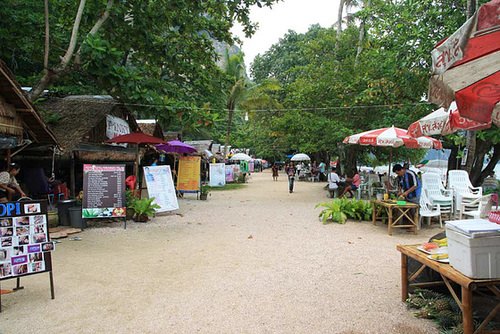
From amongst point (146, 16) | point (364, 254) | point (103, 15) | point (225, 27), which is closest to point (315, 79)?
point (225, 27)

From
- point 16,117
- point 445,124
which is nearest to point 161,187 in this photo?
point 16,117

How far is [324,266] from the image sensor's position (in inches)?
197

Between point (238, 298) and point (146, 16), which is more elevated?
point (146, 16)

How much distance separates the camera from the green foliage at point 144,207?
8.49 metres

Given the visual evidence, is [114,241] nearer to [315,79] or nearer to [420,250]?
[420,250]

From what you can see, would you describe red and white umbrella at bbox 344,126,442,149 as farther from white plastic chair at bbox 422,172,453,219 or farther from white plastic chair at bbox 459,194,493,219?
white plastic chair at bbox 459,194,493,219

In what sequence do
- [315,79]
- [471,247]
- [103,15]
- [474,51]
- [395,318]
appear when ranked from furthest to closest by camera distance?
[315,79] < [103,15] < [395,318] < [471,247] < [474,51]

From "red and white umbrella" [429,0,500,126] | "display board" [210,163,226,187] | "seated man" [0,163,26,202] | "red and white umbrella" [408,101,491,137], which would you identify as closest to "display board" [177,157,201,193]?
"display board" [210,163,226,187]

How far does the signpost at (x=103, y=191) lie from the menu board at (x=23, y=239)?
12.6ft

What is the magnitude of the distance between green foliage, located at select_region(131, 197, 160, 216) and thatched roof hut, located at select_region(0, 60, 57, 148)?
8.60 feet

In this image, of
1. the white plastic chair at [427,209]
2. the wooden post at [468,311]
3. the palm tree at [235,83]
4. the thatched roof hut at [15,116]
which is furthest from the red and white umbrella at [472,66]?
the palm tree at [235,83]

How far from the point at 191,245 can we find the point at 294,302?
3.18m

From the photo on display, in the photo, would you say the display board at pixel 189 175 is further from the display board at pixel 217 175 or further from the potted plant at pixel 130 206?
Result: the display board at pixel 217 175

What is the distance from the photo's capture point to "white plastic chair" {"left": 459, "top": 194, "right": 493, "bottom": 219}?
6.64 meters
